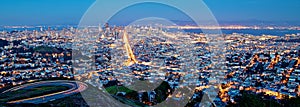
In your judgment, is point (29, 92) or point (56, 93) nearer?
point (56, 93)

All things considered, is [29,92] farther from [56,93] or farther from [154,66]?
[154,66]

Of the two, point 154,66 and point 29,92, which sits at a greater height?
point 29,92

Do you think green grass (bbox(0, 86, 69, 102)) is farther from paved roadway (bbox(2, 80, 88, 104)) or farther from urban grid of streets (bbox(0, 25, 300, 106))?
urban grid of streets (bbox(0, 25, 300, 106))

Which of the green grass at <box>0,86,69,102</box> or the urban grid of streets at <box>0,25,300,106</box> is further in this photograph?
the urban grid of streets at <box>0,25,300,106</box>

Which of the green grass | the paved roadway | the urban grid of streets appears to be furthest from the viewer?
the urban grid of streets

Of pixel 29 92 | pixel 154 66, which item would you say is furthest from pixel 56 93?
pixel 154 66

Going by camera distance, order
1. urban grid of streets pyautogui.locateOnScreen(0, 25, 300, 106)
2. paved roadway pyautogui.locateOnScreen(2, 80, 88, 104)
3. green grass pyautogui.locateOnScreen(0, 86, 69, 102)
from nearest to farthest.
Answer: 1. paved roadway pyautogui.locateOnScreen(2, 80, 88, 104)
2. green grass pyautogui.locateOnScreen(0, 86, 69, 102)
3. urban grid of streets pyautogui.locateOnScreen(0, 25, 300, 106)

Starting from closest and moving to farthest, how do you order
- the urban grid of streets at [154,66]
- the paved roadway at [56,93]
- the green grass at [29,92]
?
the paved roadway at [56,93]
the green grass at [29,92]
the urban grid of streets at [154,66]

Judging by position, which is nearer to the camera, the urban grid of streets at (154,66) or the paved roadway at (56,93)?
the paved roadway at (56,93)

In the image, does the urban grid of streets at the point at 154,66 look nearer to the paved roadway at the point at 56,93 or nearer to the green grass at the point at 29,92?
the paved roadway at the point at 56,93

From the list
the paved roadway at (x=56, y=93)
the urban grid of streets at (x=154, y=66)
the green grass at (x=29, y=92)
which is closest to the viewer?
the paved roadway at (x=56, y=93)

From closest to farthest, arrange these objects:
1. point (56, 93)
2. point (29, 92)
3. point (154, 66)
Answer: point (56, 93), point (29, 92), point (154, 66)

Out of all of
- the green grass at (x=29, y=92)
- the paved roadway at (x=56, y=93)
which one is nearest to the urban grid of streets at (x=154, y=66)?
the paved roadway at (x=56, y=93)

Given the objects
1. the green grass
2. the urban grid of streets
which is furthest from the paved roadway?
the urban grid of streets
